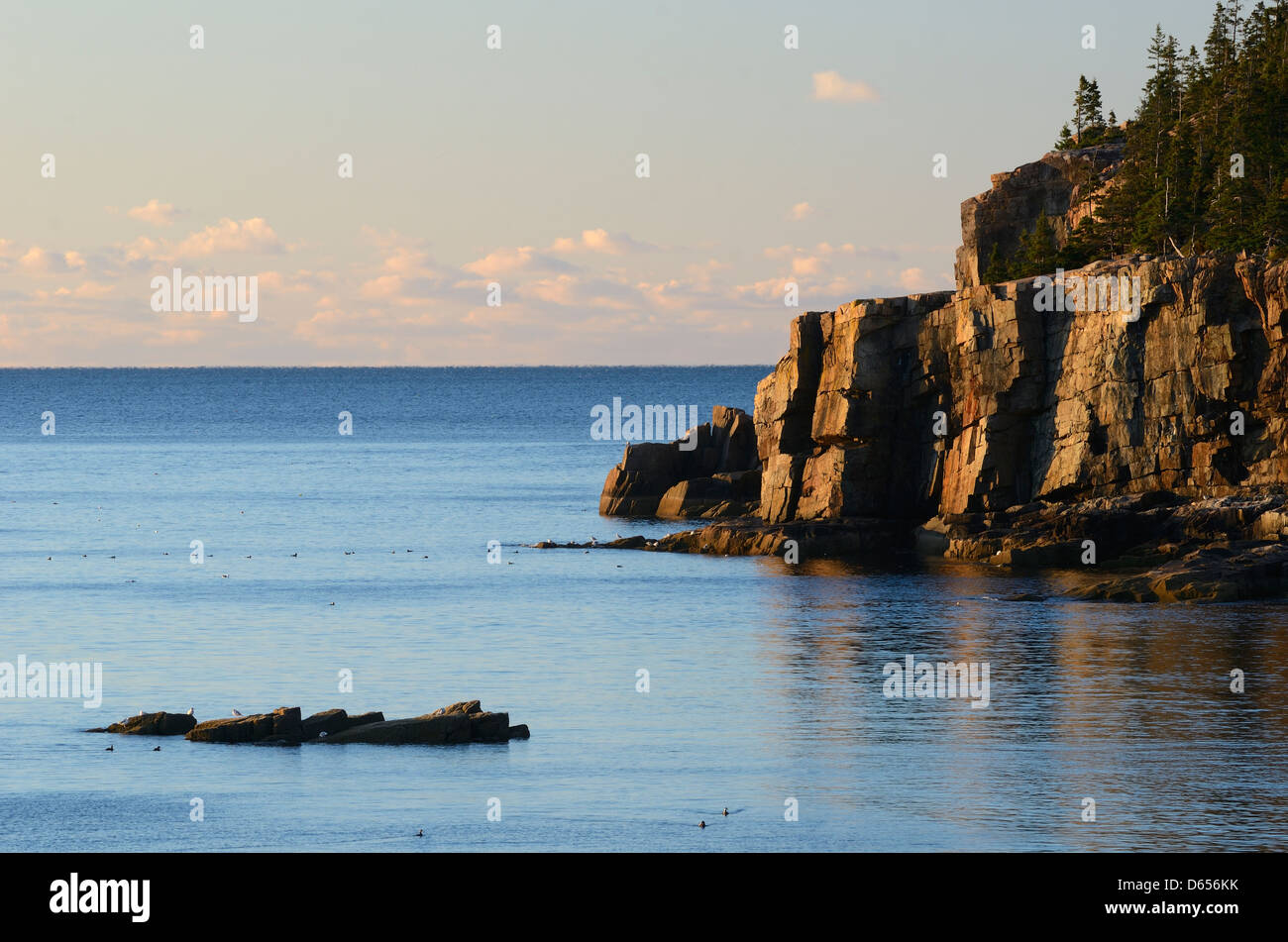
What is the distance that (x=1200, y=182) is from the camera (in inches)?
3969

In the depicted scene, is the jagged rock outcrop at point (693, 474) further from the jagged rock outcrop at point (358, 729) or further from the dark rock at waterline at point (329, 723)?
the dark rock at waterline at point (329, 723)

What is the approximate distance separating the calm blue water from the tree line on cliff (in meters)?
30.2

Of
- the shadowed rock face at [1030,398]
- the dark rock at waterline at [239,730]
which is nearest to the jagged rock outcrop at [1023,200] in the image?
the shadowed rock face at [1030,398]

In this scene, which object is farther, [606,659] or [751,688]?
[606,659]

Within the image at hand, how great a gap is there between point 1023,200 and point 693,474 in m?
30.8

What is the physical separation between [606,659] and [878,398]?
3658 cm

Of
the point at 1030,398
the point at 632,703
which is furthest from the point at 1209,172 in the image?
the point at 632,703

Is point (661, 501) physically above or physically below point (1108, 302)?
below

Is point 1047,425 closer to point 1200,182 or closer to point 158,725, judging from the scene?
point 1200,182

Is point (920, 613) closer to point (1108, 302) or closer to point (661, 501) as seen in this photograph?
point (1108, 302)

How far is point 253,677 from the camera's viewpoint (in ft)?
172

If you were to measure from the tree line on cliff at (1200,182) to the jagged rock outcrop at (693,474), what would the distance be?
2074cm

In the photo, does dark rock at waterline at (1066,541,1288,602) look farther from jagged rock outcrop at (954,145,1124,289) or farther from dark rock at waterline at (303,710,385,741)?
jagged rock outcrop at (954,145,1124,289)
